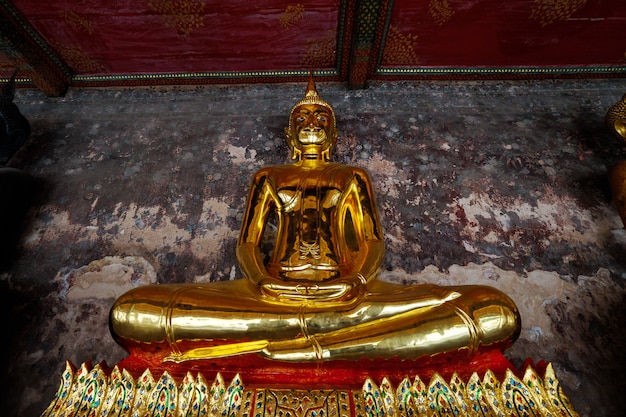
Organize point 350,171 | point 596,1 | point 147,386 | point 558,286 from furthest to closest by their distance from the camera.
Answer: point 596,1, point 350,171, point 558,286, point 147,386

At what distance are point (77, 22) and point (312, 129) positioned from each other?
238 centimetres

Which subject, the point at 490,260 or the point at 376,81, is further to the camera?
the point at 376,81

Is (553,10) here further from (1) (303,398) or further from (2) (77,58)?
(2) (77,58)

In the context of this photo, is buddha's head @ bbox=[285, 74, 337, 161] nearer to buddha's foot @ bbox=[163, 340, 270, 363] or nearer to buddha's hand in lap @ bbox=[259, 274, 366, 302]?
buddha's hand in lap @ bbox=[259, 274, 366, 302]

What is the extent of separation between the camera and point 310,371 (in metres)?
1.89

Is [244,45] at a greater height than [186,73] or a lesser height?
greater

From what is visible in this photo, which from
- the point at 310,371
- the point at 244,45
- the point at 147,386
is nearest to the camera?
the point at 147,386

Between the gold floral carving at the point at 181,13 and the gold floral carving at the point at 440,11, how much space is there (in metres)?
1.99

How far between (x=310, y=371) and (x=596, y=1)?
3.78 m

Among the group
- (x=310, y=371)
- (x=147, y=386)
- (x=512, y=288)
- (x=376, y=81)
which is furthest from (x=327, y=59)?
(x=147, y=386)

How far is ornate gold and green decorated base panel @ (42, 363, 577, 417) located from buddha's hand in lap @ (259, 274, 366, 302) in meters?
0.47

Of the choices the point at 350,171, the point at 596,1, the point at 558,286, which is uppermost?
the point at 596,1

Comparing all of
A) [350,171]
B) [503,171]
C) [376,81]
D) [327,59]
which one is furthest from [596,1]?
[350,171]

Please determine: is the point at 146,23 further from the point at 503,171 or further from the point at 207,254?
the point at 503,171
